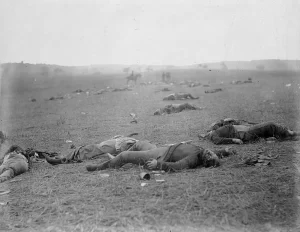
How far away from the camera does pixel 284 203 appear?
3.45 metres

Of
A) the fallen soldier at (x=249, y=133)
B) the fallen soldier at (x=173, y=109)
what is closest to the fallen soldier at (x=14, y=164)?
the fallen soldier at (x=249, y=133)

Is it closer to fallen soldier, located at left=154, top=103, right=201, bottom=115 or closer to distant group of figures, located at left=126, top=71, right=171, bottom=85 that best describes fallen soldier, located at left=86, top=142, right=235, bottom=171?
fallen soldier, located at left=154, top=103, right=201, bottom=115

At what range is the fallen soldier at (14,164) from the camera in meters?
5.15

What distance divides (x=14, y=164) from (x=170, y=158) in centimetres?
282

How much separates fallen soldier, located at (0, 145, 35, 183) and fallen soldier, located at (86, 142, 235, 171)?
1.34 meters

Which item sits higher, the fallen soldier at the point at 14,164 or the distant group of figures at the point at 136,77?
the distant group of figures at the point at 136,77

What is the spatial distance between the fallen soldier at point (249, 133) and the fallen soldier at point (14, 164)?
3.94 meters

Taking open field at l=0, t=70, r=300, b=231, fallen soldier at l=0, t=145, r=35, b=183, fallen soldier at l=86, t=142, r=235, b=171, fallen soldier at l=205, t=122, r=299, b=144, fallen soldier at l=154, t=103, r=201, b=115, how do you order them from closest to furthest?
open field at l=0, t=70, r=300, b=231 → fallen soldier at l=86, t=142, r=235, b=171 → fallen soldier at l=0, t=145, r=35, b=183 → fallen soldier at l=205, t=122, r=299, b=144 → fallen soldier at l=154, t=103, r=201, b=115

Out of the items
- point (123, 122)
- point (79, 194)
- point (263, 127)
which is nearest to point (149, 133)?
point (123, 122)

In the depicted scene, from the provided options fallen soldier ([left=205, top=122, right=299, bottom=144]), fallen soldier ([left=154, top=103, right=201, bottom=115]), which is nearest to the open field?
fallen soldier ([left=205, top=122, right=299, bottom=144])

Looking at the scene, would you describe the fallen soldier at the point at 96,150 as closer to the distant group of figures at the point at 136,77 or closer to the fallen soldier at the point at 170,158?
the fallen soldier at the point at 170,158

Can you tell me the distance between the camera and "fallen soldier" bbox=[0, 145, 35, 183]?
5.15 metres

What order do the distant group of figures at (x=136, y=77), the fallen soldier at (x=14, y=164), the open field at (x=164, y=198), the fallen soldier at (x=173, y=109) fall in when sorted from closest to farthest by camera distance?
the open field at (x=164, y=198)
the fallen soldier at (x=14, y=164)
the fallen soldier at (x=173, y=109)
the distant group of figures at (x=136, y=77)

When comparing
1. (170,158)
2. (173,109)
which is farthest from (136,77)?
(170,158)
